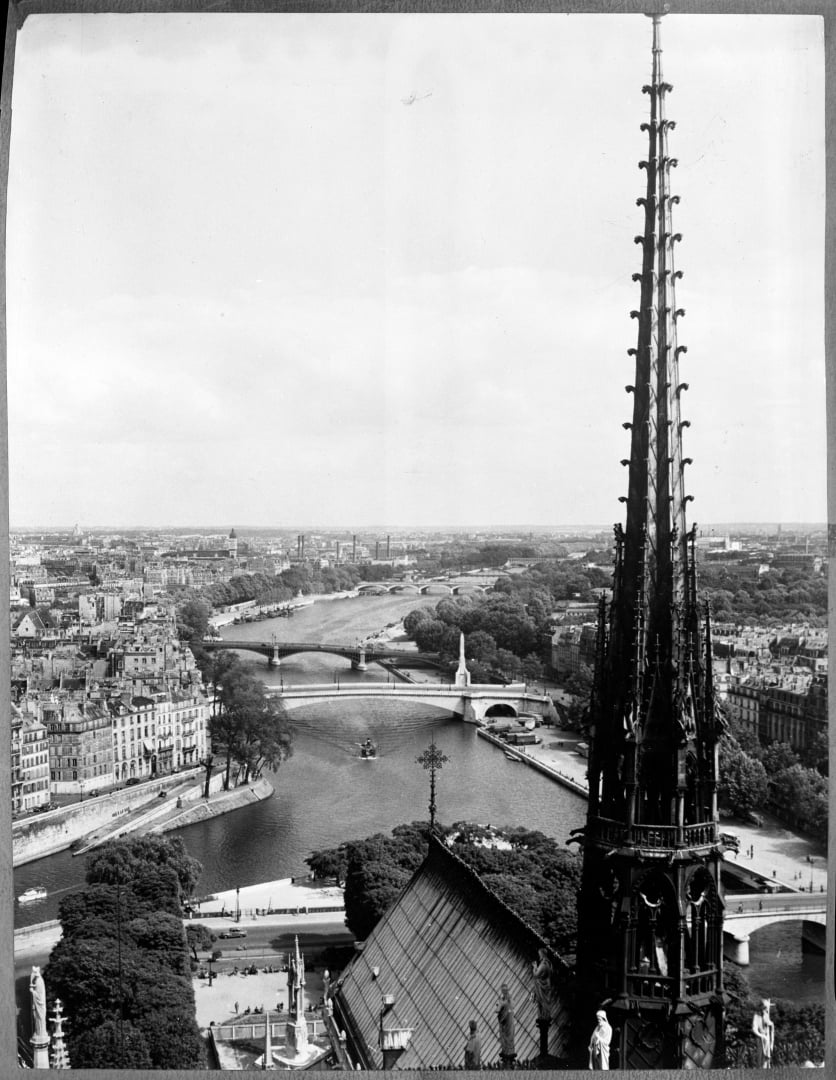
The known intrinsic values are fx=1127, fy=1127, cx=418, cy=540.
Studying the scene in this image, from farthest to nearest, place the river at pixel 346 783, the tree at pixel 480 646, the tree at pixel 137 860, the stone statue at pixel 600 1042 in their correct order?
1. the tree at pixel 480 646
2. the river at pixel 346 783
3. the tree at pixel 137 860
4. the stone statue at pixel 600 1042

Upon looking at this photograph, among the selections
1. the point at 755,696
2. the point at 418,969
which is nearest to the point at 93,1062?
the point at 418,969

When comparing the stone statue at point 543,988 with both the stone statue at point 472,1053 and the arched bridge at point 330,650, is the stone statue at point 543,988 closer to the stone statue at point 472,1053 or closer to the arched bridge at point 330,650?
the stone statue at point 472,1053

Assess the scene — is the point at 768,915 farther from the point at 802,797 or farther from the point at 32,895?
the point at 32,895

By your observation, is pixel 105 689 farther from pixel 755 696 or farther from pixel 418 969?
pixel 755 696

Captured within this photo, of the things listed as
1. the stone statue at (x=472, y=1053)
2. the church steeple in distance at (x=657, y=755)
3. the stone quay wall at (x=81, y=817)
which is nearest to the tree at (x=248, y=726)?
the stone quay wall at (x=81, y=817)

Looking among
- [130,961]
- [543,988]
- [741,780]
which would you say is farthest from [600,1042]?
[130,961]

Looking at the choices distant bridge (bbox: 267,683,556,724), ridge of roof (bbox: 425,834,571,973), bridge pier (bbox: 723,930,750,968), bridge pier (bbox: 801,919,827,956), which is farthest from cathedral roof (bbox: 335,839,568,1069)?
bridge pier (bbox: 801,919,827,956)
